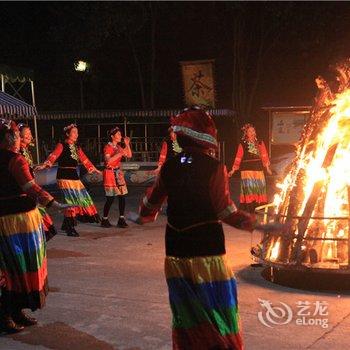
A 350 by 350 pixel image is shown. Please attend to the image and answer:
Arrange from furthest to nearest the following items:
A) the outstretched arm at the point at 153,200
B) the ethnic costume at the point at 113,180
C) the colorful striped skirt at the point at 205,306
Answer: the ethnic costume at the point at 113,180
the outstretched arm at the point at 153,200
the colorful striped skirt at the point at 205,306

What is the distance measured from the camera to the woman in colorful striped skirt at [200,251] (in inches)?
155

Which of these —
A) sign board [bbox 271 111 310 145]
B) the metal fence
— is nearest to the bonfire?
sign board [bbox 271 111 310 145]

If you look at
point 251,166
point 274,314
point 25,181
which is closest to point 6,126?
point 25,181

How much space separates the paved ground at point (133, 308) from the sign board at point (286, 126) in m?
11.8

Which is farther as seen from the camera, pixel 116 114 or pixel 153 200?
pixel 116 114

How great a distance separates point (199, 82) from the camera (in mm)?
22109

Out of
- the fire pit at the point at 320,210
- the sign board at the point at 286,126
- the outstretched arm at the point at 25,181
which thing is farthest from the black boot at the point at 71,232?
the sign board at the point at 286,126

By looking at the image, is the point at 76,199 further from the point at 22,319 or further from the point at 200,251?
the point at 200,251

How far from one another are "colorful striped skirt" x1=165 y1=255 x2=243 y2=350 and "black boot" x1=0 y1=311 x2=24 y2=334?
82.4 inches

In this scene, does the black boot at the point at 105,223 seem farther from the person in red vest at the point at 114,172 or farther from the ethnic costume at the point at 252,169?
the ethnic costume at the point at 252,169

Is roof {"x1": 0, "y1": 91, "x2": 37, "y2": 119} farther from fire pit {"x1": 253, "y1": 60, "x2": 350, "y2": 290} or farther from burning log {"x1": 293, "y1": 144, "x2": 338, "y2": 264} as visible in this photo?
burning log {"x1": 293, "y1": 144, "x2": 338, "y2": 264}

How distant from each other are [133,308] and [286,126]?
50.3 feet

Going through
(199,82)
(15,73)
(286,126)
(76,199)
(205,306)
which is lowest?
(205,306)

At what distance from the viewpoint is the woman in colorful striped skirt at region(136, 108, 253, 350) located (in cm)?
395
